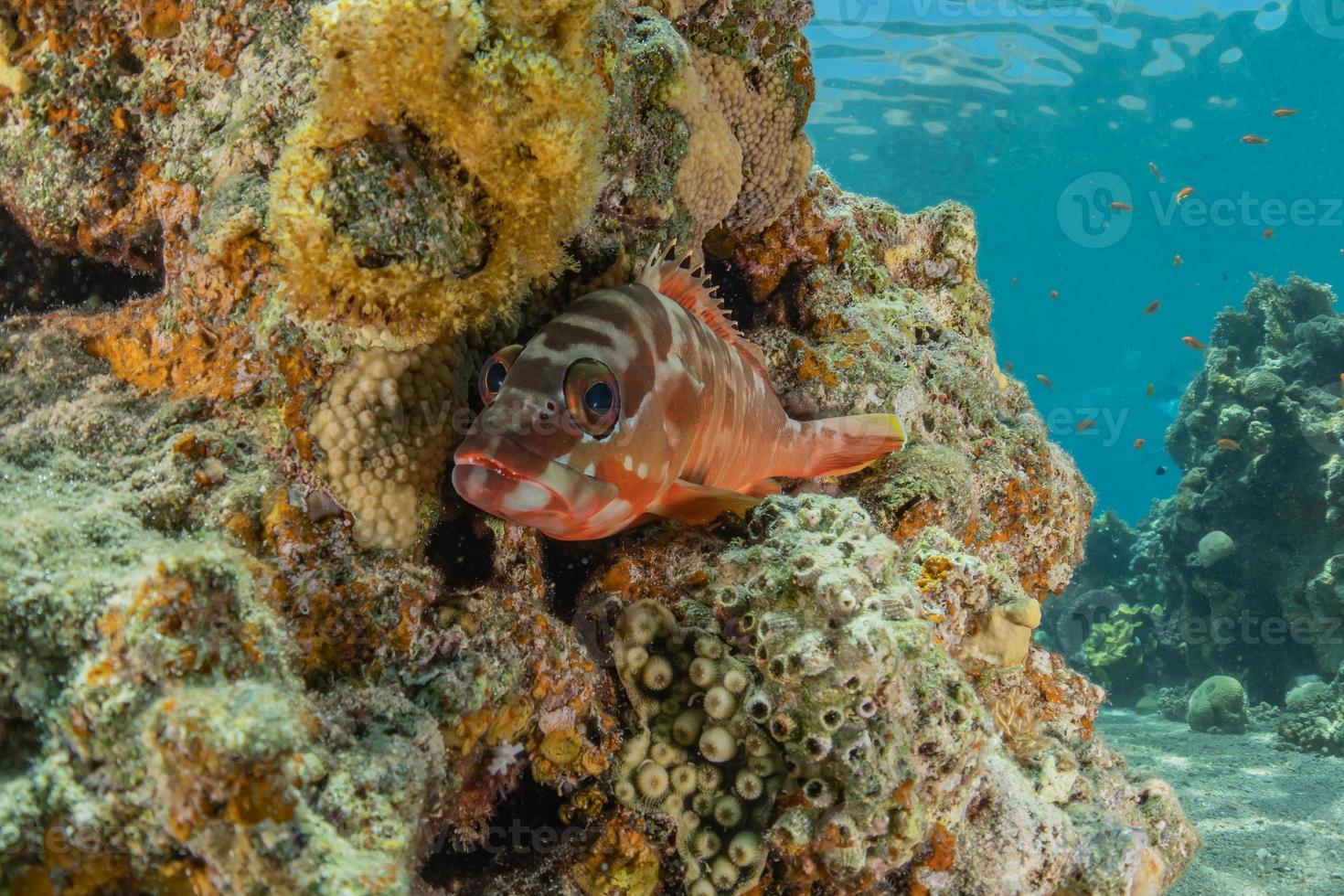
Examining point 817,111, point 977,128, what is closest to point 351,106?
point 817,111

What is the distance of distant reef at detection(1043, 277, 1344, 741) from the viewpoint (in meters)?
13.4

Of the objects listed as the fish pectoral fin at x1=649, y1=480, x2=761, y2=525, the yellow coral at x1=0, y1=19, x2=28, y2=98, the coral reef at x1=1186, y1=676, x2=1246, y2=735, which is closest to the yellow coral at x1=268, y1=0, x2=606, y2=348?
the fish pectoral fin at x1=649, y1=480, x2=761, y2=525

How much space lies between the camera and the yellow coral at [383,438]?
2.50 m

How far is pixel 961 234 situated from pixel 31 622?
20.6 ft

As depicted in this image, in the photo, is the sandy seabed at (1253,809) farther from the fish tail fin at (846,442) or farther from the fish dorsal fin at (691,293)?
the fish dorsal fin at (691,293)

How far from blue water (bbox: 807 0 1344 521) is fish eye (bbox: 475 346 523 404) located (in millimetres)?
16527

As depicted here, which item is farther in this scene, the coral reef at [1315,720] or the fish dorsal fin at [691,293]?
the coral reef at [1315,720]

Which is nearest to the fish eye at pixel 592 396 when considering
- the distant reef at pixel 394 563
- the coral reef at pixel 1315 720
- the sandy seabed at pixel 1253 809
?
the distant reef at pixel 394 563

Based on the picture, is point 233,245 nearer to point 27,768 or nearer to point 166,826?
point 27,768

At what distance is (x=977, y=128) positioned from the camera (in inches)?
1551

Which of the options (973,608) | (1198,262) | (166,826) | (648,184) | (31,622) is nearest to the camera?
(166,826)

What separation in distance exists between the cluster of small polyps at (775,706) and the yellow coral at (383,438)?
100 centimetres

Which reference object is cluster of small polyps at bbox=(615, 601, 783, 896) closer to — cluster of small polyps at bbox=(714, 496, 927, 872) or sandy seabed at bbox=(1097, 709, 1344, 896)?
cluster of small polyps at bbox=(714, 496, 927, 872)

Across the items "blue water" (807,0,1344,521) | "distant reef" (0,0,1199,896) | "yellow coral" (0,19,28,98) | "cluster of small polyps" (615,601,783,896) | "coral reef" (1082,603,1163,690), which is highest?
"blue water" (807,0,1344,521)
